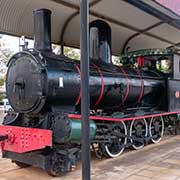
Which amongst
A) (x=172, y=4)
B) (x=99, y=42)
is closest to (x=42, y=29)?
(x=99, y=42)

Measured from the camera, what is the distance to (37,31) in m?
5.27

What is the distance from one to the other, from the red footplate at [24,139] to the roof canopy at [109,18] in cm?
285

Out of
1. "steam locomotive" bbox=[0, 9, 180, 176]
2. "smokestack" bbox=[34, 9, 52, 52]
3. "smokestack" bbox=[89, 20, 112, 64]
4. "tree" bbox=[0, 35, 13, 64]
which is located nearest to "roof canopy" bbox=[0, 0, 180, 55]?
"smokestack" bbox=[89, 20, 112, 64]

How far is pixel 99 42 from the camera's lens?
6.52 meters

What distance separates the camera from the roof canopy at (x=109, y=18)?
266 inches

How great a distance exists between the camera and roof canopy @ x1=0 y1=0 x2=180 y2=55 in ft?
22.2

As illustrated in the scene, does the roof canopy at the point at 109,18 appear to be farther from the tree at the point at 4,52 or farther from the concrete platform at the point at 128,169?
the tree at the point at 4,52

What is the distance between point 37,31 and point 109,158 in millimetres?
2842

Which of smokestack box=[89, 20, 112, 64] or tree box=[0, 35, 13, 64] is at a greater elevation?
tree box=[0, 35, 13, 64]

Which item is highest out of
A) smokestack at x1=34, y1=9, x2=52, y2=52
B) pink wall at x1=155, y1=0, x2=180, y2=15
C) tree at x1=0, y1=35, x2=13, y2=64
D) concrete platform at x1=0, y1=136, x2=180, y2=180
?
tree at x1=0, y1=35, x2=13, y2=64

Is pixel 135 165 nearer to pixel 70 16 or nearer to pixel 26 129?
pixel 26 129

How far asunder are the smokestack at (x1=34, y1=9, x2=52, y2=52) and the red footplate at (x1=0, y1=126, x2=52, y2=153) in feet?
4.82

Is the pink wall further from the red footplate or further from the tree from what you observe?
the tree

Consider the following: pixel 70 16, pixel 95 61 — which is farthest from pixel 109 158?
pixel 70 16
